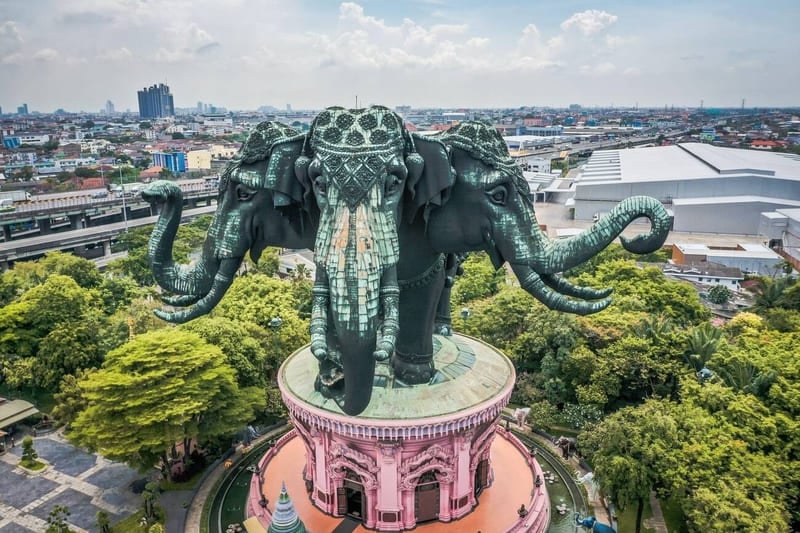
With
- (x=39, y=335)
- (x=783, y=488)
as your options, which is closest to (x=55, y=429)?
(x=39, y=335)

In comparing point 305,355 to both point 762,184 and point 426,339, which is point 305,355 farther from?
point 762,184

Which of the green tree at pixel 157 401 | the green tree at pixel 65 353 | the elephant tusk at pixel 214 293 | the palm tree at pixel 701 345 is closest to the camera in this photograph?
the elephant tusk at pixel 214 293

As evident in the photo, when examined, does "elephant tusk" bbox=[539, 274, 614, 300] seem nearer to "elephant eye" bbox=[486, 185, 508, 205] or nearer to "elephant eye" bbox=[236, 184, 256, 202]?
"elephant eye" bbox=[486, 185, 508, 205]

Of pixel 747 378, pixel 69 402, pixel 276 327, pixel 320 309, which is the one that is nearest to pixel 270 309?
pixel 276 327

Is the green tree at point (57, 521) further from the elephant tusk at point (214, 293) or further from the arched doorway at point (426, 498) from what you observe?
the arched doorway at point (426, 498)

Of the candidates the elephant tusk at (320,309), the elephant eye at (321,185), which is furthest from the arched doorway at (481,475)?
the elephant eye at (321,185)

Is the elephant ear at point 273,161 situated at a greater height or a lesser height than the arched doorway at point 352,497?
greater
